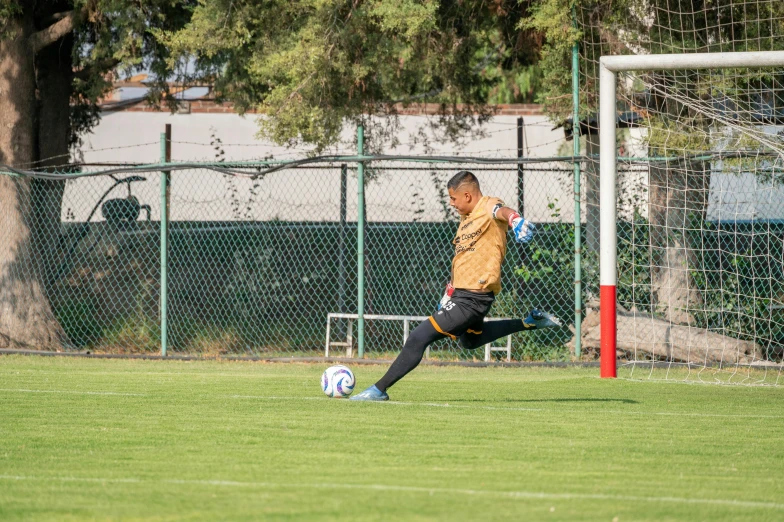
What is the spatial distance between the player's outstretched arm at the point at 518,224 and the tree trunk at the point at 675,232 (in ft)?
16.0

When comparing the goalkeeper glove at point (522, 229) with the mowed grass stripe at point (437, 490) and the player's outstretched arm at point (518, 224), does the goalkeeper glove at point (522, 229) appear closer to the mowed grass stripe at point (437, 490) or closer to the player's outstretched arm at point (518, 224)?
the player's outstretched arm at point (518, 224)

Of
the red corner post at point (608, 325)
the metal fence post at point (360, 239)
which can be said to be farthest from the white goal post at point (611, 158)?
the metal fence post at point (360, 239)

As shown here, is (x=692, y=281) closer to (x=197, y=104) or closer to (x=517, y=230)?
(x=517, y=230)

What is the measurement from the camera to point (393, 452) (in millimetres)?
6652

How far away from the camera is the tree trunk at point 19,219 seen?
51.1 ft

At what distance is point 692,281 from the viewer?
540 inches

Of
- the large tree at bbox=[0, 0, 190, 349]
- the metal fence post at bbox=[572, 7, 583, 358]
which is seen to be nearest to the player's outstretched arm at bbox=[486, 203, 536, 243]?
the metal fence post at bbox=[572, 7, 583, 358]

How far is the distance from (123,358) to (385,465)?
29.9 feet

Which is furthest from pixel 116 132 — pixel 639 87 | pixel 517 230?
pixel 517 230

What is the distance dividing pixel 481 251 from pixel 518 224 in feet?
2.12

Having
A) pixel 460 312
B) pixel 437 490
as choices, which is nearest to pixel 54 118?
pixel 460 312

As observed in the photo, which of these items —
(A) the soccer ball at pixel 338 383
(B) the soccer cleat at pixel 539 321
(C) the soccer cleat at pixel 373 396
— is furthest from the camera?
(A) the soccer ball at pixel 338 383

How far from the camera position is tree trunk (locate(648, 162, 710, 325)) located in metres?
13.3

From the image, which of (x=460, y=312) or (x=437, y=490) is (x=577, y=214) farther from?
(x=437, y=490)
